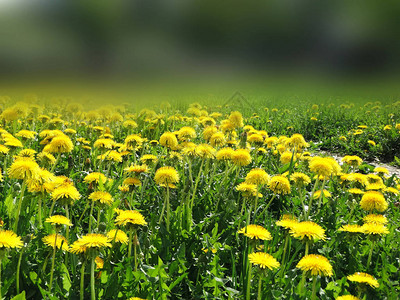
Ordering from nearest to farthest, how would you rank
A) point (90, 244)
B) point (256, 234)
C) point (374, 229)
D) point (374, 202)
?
point (90, 244), point (256, 234), point (374, 229), point (374, 202)

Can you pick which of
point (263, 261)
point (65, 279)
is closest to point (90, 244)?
point (65, 279)

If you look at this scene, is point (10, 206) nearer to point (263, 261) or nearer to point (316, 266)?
point (263, 261)

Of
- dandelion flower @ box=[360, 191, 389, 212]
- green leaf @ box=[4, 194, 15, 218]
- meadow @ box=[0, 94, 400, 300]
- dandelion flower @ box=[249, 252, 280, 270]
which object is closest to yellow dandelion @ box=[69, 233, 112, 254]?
meadow @ box=[0, 94, 400, 300]

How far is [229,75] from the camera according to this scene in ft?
2.85

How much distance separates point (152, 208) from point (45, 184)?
26.8 inches

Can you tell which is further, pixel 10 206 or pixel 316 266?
pixel 10 206

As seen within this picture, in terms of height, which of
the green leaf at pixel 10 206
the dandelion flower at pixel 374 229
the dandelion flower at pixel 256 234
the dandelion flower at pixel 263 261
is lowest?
the green leaf at pixel 10 206

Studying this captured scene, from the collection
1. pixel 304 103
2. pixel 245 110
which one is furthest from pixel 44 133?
pixel 304 103

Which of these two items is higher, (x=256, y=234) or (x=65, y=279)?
(x=256, y=234)

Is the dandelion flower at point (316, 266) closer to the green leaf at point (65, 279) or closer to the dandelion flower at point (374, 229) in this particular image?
the dandelion flower at point (374, 229)

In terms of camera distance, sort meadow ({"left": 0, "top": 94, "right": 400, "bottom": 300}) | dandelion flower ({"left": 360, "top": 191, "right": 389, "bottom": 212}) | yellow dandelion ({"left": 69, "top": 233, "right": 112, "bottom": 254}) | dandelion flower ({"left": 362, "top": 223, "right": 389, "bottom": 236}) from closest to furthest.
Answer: yellow dandelion ({"left": 69, "top": 233, "right": 112, "bottom": 254})
meadow ({"left": 0, "top": 94, "right": 400, "bottom": 300})
dandelion flower ({"left": 362, "top": 223, "right": 389, "bottom": 236})
dandelion flower ({"left": 360, "top": 191, "right": 389, "bottom": 212})

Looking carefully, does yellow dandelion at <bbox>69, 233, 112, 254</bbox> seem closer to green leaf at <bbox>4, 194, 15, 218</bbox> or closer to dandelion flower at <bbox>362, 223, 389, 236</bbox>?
green leaf at <bbox>4, 194, 15, 218</bbox>

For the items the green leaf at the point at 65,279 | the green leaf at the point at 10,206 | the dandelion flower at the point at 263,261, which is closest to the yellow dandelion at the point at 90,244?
the green leaf at the point at 65,279

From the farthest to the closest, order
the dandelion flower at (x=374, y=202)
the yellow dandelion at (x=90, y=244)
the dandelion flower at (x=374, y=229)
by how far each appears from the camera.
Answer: the dandelion flower at (x=374, y=202), the dandelion flower at (x=374, y=229), the yellow dandelion at (x=90, y=244)
